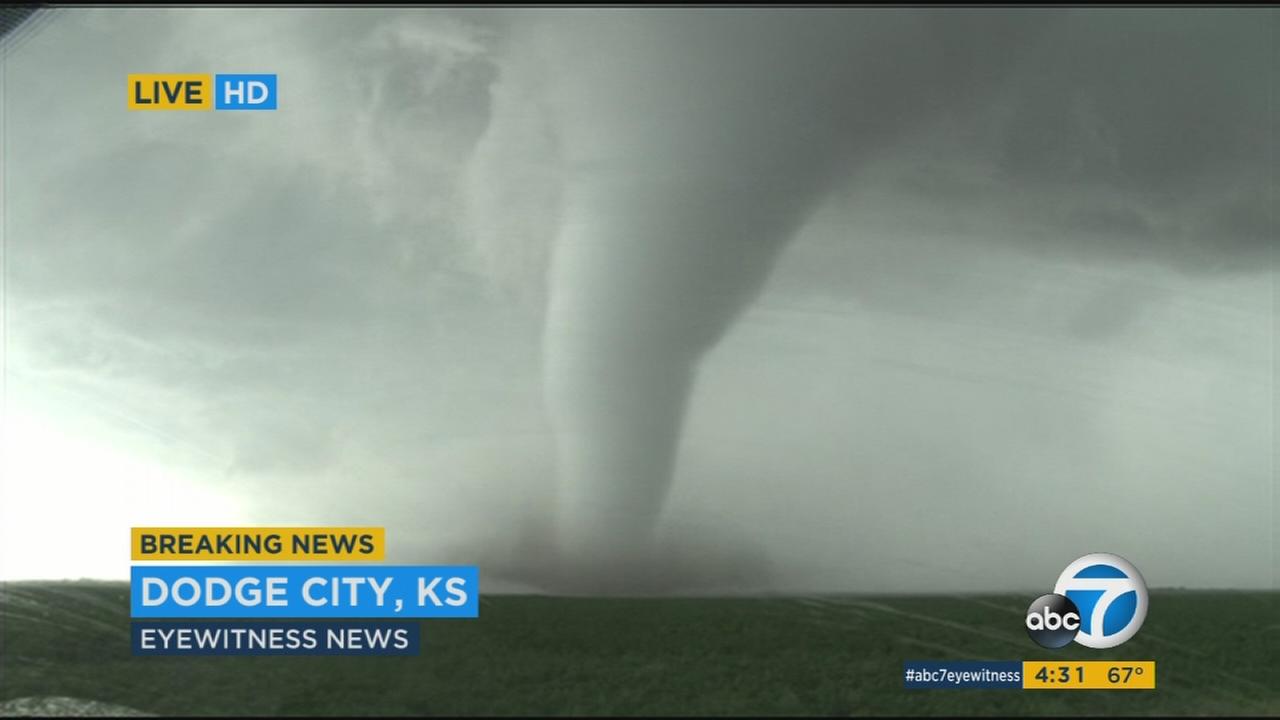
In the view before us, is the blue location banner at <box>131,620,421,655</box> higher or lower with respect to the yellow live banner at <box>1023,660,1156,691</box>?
higher

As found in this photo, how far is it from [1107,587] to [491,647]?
16.7 meters

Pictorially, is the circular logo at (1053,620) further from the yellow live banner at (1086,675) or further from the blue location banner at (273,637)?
the blue location banner at (273,637)

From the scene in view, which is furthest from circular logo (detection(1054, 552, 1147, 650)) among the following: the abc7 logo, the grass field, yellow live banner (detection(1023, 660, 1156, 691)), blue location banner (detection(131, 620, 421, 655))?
blue location banner (detection(131, 620, 421, 655))

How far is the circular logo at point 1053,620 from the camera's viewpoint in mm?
17781

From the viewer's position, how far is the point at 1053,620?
18562mm

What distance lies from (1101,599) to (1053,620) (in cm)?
166

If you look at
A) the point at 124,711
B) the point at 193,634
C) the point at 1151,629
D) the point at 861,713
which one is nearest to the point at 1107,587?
the point at 861,713

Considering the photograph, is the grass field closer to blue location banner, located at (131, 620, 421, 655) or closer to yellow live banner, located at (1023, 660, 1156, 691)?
blue location banner, located at (131, 620, 421, 655)

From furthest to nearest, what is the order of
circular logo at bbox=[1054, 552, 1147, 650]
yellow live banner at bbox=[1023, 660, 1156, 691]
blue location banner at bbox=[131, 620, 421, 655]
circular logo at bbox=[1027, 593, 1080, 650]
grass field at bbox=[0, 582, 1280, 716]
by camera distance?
grass field at bbox=[0, 582, 1280, 716] → blue location banner at bbox=[131, 620, 421, 655] → yellow live banner at bbox=[1023, 660, 1156, 691] → circular logo at bbox=[1027, 593, 1080, 650] → circular logo at bbox=[1054, 552, 1147, 650]

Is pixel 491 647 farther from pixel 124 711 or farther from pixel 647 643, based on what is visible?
pixel 124 711

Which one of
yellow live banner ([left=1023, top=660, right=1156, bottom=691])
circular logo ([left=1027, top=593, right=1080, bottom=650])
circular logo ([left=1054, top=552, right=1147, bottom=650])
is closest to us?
circular logo ([left=1054, top=552, right=1147, bottom=650])

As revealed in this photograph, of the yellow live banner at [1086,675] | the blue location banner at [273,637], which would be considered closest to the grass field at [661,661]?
the blue location banner at [273,637]

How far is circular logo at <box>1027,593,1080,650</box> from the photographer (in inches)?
700

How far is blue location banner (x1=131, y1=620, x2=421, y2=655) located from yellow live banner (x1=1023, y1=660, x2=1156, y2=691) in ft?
47.2
